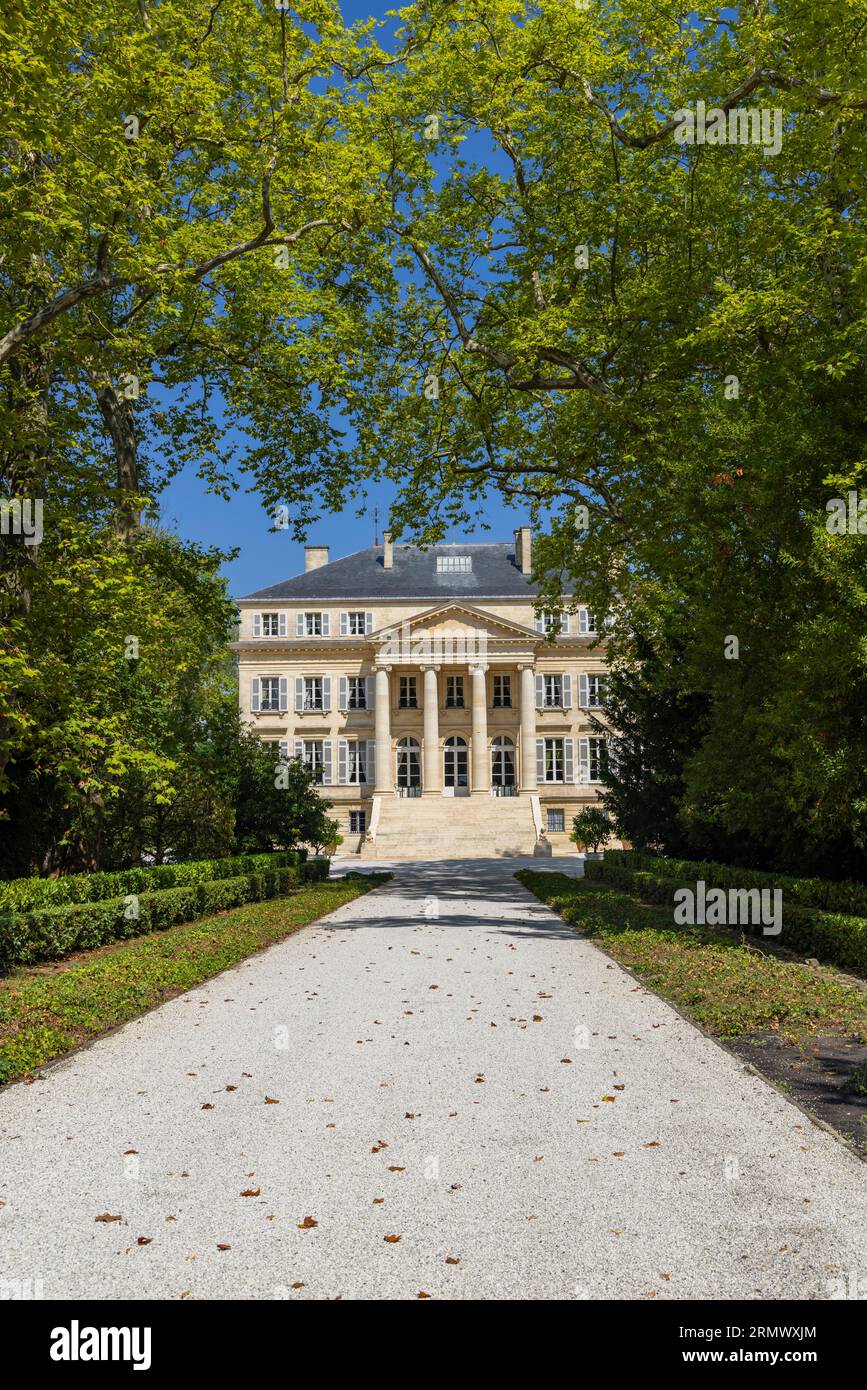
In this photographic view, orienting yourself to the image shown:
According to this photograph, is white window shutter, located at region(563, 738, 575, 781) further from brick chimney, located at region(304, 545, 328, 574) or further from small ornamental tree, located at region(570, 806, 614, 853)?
small ornamental tree, located at region(570, 806, 614, 853)

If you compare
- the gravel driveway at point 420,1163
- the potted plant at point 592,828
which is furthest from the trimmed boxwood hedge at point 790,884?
the potted plant at point 592,828

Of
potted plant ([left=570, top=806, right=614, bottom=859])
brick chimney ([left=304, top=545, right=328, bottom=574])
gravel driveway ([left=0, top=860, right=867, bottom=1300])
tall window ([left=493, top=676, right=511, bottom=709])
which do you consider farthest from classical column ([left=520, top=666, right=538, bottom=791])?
gravel driveway ([left=0, top=860, right=867, bottom=1300])

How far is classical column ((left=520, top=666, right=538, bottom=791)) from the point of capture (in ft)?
168

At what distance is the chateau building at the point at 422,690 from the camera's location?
5184cm

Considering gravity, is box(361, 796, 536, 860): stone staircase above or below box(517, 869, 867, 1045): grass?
below

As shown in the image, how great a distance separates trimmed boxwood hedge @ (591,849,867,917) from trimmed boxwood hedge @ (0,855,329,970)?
7661 millimetres

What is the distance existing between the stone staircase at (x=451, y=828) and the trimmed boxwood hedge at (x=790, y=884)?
24356 millimetres

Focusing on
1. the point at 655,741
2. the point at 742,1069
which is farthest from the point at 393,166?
the point at 742,1069

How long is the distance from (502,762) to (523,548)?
40.9ft

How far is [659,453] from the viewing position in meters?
15.7

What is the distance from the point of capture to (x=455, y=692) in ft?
177

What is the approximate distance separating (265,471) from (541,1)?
9362mm

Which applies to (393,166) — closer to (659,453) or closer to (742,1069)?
(659,453)

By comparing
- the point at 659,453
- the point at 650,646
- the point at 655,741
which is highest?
the point at 659,453
